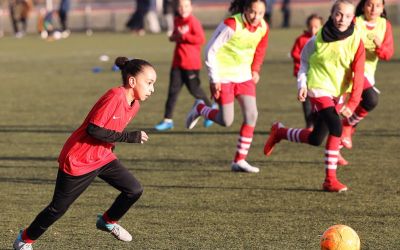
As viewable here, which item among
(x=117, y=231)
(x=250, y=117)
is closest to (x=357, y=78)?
(x=250, y=117)

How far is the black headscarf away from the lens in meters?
9.00

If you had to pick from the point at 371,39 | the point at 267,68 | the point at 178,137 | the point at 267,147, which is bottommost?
the point at 267,68

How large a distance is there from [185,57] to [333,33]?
4.85 m

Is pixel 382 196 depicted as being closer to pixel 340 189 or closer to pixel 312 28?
pixel 340 189

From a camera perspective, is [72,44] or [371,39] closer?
[371,39]

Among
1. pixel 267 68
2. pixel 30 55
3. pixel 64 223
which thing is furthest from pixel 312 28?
pixel 30 55

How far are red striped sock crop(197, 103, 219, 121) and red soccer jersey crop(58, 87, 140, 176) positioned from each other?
13.9 ft

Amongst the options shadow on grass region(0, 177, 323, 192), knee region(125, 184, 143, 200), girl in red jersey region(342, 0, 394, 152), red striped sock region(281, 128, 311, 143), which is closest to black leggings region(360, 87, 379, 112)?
girl in red jersey region(342, 0, 394, 152)

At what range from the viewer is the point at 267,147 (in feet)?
34.2

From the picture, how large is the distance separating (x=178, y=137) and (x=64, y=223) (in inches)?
204

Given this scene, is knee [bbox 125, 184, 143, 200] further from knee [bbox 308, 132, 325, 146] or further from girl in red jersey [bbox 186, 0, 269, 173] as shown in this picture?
girl in red jersey [bbox 186, 0, 269, 173]

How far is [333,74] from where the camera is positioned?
9.21 m

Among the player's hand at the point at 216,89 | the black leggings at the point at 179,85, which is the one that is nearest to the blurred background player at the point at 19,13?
the black leggings at the point at 179,85

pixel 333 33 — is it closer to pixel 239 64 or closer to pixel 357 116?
pixel 239 64
